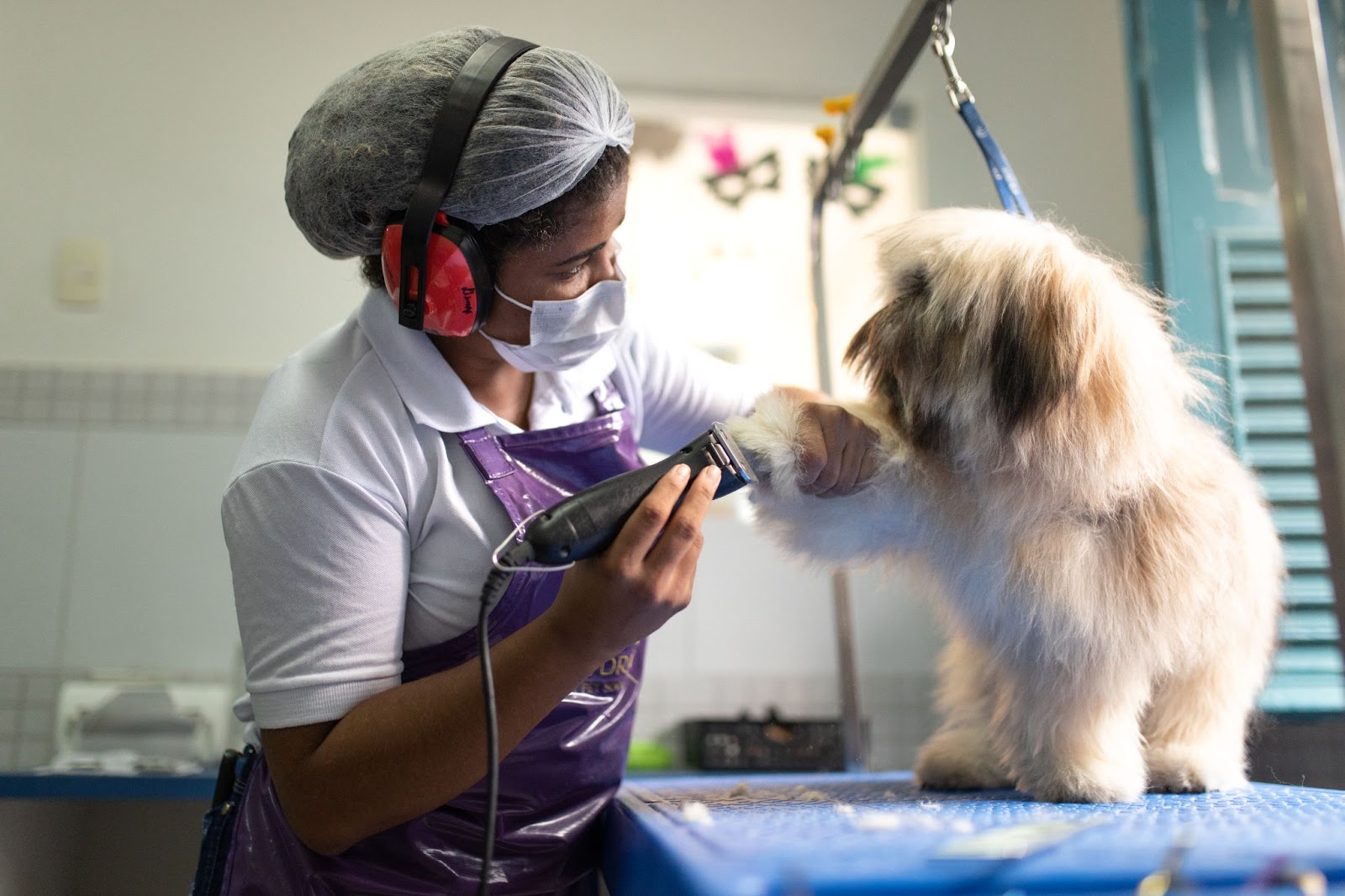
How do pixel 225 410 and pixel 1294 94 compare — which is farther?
pixel 225 410

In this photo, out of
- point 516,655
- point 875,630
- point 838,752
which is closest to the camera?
point 516,655

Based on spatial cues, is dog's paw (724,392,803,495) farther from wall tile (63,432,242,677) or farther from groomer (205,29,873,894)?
wall tile (63,432,242,677)

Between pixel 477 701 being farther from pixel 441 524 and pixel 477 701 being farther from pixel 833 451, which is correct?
pixel 833 451

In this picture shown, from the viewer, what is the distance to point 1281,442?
2.05 meters

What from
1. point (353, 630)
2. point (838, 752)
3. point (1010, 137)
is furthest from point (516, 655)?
point (1010, 137)

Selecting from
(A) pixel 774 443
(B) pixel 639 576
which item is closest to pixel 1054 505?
(A) pixel 774 443

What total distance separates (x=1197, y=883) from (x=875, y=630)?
2204 mm

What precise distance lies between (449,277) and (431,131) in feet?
0.42

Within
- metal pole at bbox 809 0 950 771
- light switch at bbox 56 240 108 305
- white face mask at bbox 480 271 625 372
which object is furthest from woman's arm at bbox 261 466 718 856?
light switch at bbox 56 240 108 305

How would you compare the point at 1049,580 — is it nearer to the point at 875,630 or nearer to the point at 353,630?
the point at 353,630

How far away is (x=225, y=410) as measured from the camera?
2.50 m

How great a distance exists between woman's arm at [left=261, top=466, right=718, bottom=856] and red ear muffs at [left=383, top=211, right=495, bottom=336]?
0.90 feet

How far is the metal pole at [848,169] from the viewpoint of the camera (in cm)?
125

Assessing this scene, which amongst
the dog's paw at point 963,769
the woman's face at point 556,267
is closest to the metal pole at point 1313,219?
the dog's paw at point 963,769
